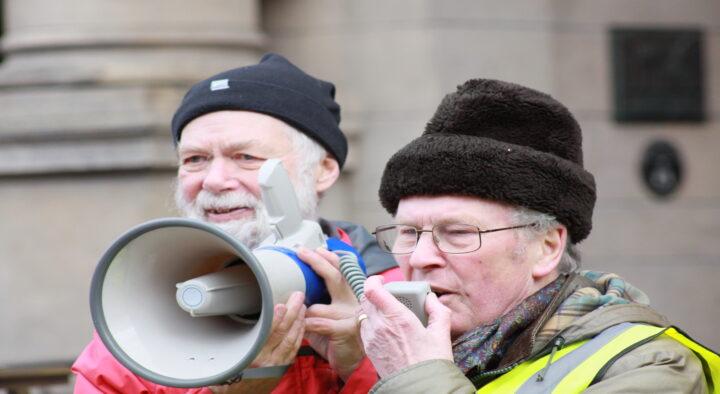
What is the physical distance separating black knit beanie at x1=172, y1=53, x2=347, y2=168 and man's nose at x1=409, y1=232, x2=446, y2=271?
0.87 meters

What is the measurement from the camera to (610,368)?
271 cm

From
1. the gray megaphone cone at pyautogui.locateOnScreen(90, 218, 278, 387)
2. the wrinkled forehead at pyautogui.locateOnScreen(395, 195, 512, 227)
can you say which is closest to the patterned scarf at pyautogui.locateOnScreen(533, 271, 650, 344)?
the wrinkled forehead at pyautogui.locateOnScreen(395, 195, 512, 227)

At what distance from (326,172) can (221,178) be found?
448 millimetres

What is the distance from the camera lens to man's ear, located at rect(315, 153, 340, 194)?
3807mm

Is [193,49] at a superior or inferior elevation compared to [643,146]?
superior

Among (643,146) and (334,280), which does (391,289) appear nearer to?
(334,280)

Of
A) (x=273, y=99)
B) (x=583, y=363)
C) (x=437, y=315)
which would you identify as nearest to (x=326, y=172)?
(x=273, y=99)

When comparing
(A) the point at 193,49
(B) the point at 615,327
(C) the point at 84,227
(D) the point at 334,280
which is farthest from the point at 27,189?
(B) the point at 615,327

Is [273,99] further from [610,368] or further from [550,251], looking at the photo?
[610,368]

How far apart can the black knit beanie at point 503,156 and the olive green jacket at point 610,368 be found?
27 centimetres

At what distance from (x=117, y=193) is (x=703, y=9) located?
13.1ft

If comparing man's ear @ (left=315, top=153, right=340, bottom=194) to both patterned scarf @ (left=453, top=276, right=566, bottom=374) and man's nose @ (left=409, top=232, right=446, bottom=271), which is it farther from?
patterned scarf @ (left=453, top=276, right=566, bottom=374)

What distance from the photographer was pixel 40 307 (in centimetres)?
658

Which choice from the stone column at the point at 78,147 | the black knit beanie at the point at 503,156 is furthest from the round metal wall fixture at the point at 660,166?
the black knit beanie at the point at 503,156
